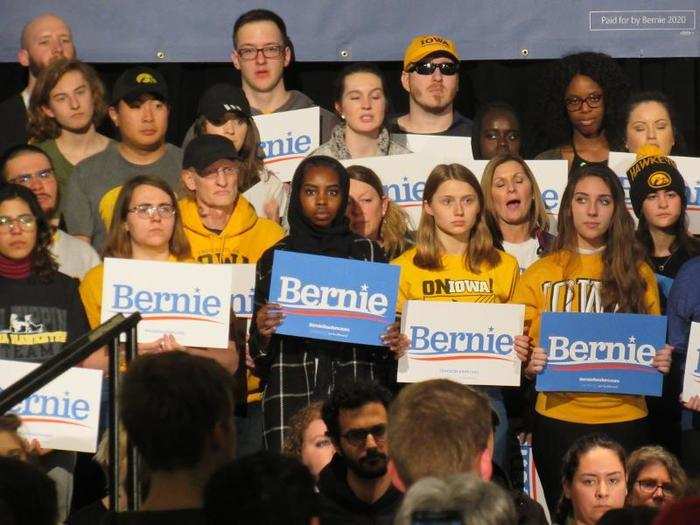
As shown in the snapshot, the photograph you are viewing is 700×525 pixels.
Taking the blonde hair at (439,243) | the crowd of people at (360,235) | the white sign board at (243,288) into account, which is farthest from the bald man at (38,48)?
the blonde hair at (439,243)

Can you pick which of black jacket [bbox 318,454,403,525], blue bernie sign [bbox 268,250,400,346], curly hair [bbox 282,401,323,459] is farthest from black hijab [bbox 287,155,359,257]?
black jacket [bbox 318,454,403,525]

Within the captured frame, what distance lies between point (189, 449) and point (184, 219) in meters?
3.82

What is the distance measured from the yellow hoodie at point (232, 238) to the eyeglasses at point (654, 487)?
2.10 meters

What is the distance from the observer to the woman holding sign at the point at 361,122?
828 centimetres

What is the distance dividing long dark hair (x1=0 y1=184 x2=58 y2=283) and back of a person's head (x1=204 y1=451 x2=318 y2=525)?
11.7 ft

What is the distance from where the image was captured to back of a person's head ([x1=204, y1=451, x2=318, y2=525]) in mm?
3594

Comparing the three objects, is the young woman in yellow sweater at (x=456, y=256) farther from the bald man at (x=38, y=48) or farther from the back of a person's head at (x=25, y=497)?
the back of a person's head at (x=25, y=497)

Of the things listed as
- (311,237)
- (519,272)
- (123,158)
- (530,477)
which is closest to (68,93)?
(123,158)

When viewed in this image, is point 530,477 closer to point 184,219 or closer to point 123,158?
point 184,219

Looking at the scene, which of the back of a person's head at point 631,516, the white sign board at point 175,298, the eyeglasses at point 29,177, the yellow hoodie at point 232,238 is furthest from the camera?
the eyeglasses at point 29,177

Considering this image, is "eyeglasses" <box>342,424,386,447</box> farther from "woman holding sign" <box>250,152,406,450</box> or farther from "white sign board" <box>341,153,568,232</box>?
"white sign board" <box>341,153,568,232</box>

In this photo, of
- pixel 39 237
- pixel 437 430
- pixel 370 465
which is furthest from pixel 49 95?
pixel 437 430

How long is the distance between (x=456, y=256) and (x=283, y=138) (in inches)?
62.0

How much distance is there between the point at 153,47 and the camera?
30.0 ft
